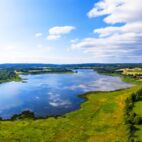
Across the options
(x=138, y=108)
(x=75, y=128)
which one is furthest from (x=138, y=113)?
(x=75, y=128)

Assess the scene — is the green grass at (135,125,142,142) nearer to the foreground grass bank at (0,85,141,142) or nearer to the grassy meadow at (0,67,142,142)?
the grassy meadow at (0,67,142,142)

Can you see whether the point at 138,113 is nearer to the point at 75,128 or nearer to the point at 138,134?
the point at 138,134

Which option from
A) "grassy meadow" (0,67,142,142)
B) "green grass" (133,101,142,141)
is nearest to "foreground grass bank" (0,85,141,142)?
"grassy meadow" (0,67,142,142)

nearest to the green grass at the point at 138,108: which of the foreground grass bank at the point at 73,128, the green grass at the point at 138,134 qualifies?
the foreground grass bank at the point at 73,128

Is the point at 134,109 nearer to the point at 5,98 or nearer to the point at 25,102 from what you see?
the point at 25,102

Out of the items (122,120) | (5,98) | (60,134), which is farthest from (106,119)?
(5,98)

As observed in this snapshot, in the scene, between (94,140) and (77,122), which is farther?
(77,122)

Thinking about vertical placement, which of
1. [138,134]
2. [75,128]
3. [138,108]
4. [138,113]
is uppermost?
[138,108]

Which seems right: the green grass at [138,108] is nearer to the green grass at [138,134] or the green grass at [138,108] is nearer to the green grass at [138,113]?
the green grass at [138,113]
